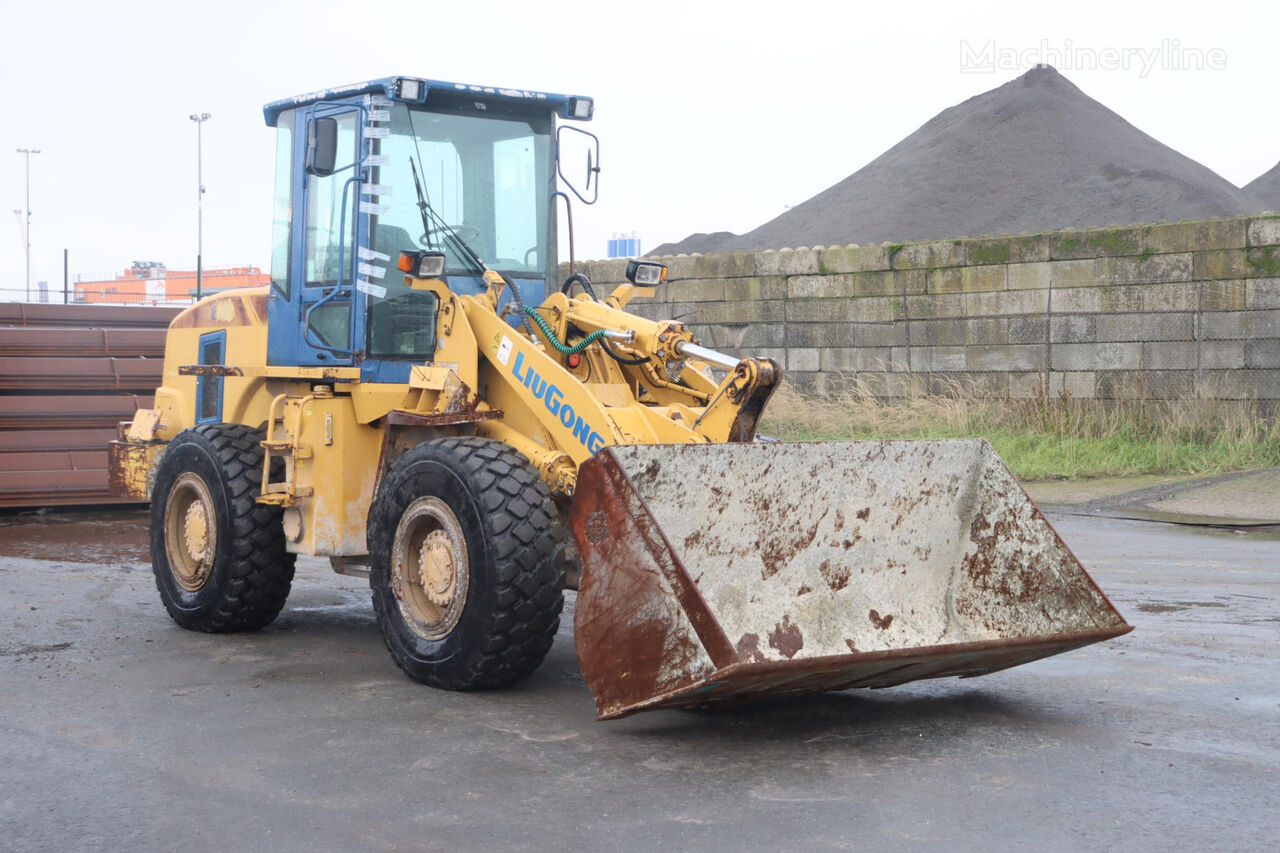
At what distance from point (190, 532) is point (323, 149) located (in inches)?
87.8

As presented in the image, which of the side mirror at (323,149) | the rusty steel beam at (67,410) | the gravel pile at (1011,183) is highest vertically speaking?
the gravel pile at (1011,183)

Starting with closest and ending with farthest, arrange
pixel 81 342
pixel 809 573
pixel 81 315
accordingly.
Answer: pixel 809 573 → pixel 81 342 → pixel 81 315

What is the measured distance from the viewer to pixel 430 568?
6270 mm

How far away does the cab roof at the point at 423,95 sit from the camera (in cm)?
721

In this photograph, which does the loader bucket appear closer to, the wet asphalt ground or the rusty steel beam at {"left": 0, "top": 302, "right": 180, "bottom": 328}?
Answer: the wet asphalt ground

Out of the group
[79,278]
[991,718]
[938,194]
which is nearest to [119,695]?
[991,718]

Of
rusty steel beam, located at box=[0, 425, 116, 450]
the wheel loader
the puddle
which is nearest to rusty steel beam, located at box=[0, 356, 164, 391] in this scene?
rusty steel beam, located at box=[0, 425, 116, 450]

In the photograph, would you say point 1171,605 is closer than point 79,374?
Yes

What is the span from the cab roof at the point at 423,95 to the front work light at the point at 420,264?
0.86m

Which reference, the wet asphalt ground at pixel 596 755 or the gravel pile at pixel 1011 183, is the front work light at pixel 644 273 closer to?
the wet asphalt ground at pixel 596 755

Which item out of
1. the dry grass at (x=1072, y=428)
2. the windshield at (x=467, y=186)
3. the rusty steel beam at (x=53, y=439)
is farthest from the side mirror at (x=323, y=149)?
the dry grass at (x=1072, y=428)

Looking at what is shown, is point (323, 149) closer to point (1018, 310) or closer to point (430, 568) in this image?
point (430, 568)

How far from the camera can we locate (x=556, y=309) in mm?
7477

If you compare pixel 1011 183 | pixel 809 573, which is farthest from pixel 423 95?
pixel 1011 183
